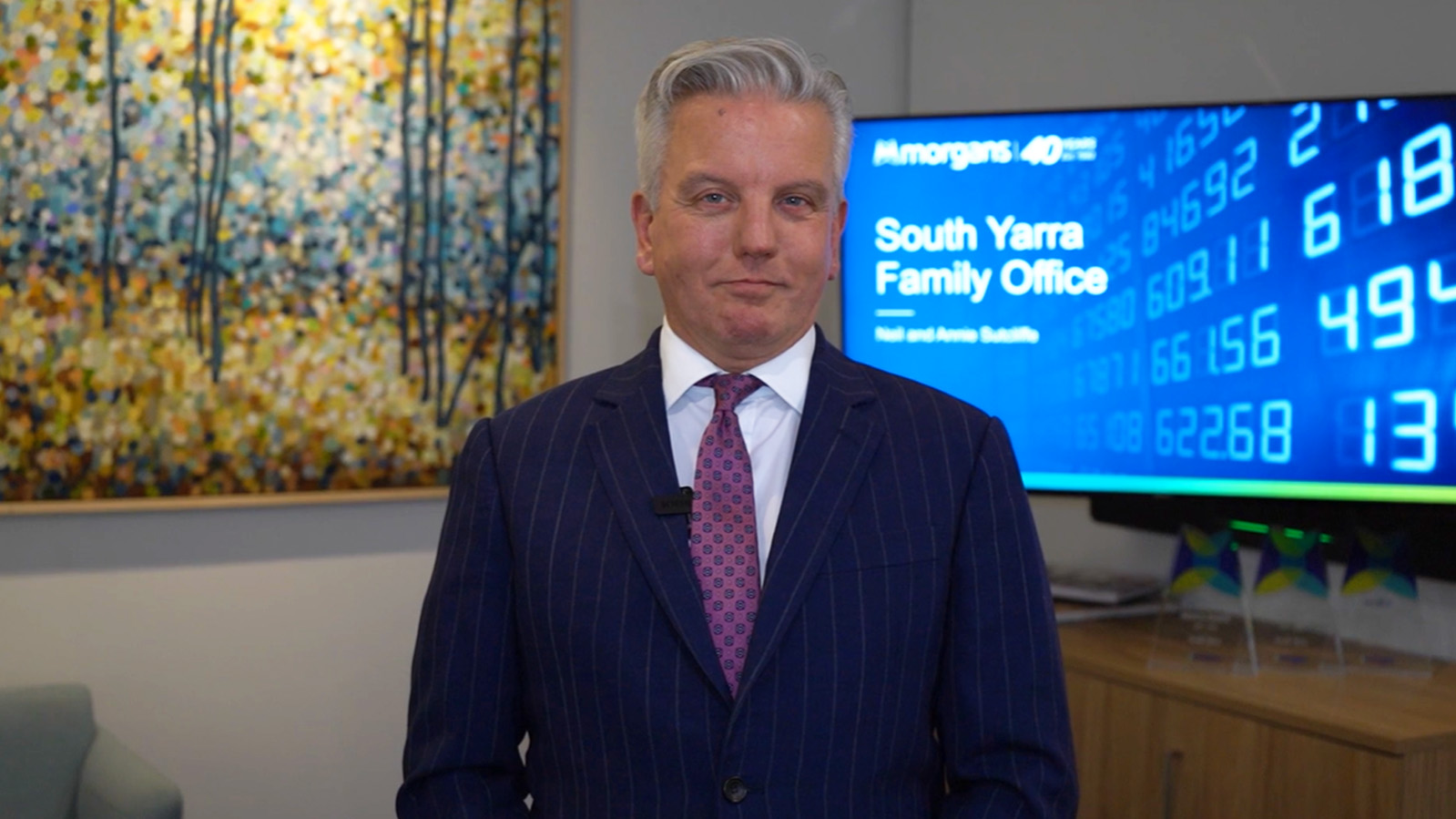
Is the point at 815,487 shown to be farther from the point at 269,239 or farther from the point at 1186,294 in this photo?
the point at 269,239

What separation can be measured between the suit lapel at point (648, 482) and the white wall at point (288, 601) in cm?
188

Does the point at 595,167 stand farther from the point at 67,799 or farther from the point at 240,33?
the point at 67,799

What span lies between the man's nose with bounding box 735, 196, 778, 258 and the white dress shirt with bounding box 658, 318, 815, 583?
5.4 inches

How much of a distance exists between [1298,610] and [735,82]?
202cm

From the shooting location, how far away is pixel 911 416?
1.38 meters

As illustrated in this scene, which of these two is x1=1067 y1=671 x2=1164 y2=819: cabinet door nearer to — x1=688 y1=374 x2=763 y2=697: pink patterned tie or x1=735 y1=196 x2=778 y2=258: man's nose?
x1=688 y1=374 x2=763 y2=697: pink patterned tie

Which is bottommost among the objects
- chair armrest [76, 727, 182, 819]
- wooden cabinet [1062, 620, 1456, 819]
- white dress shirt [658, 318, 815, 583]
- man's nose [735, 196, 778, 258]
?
chair armrest [76, 727, 182, 819]

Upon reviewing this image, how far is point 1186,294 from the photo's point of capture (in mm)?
2607

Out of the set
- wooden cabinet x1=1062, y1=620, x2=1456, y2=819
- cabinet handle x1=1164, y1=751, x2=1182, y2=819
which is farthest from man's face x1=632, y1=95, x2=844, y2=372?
cabinet handle x1=1164, y1=751, x2=1182, y2=819

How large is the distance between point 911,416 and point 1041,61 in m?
2.26

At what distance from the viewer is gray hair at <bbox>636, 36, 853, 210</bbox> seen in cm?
129

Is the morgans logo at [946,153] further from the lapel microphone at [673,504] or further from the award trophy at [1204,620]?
the lapel microphone at [673,504]

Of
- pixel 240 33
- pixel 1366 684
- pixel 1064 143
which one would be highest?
Answer: pixel 240 33

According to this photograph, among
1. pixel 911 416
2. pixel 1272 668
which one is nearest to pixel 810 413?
pixel 911 416
